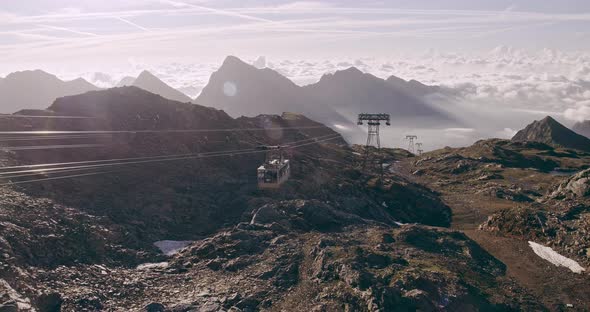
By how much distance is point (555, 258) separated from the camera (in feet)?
212

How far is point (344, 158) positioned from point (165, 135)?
78.2 m

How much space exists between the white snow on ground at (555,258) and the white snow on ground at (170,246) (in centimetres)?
4876

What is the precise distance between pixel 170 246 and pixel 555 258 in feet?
170

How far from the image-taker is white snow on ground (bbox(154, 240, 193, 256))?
Answer: 61.0 m

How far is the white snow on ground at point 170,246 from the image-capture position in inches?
2402

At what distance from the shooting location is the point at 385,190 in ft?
386

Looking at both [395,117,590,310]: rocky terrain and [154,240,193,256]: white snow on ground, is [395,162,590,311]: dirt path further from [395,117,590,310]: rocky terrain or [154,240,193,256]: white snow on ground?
[154,240,193,256]: white snow on ground

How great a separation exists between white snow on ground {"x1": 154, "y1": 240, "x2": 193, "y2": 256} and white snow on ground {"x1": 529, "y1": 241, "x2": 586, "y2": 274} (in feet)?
160

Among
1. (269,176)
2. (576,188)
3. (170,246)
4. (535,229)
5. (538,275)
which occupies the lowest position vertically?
(538,275)

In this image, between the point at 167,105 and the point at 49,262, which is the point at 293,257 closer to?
the point at 49,262

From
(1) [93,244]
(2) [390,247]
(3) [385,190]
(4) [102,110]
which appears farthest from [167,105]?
(2) [390,247]

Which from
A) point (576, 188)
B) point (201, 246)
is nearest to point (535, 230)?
point (576, 188)

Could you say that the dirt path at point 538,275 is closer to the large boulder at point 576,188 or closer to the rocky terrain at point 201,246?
the rocky terrain at point 201,246

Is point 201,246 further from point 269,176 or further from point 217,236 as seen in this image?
point 269,176
